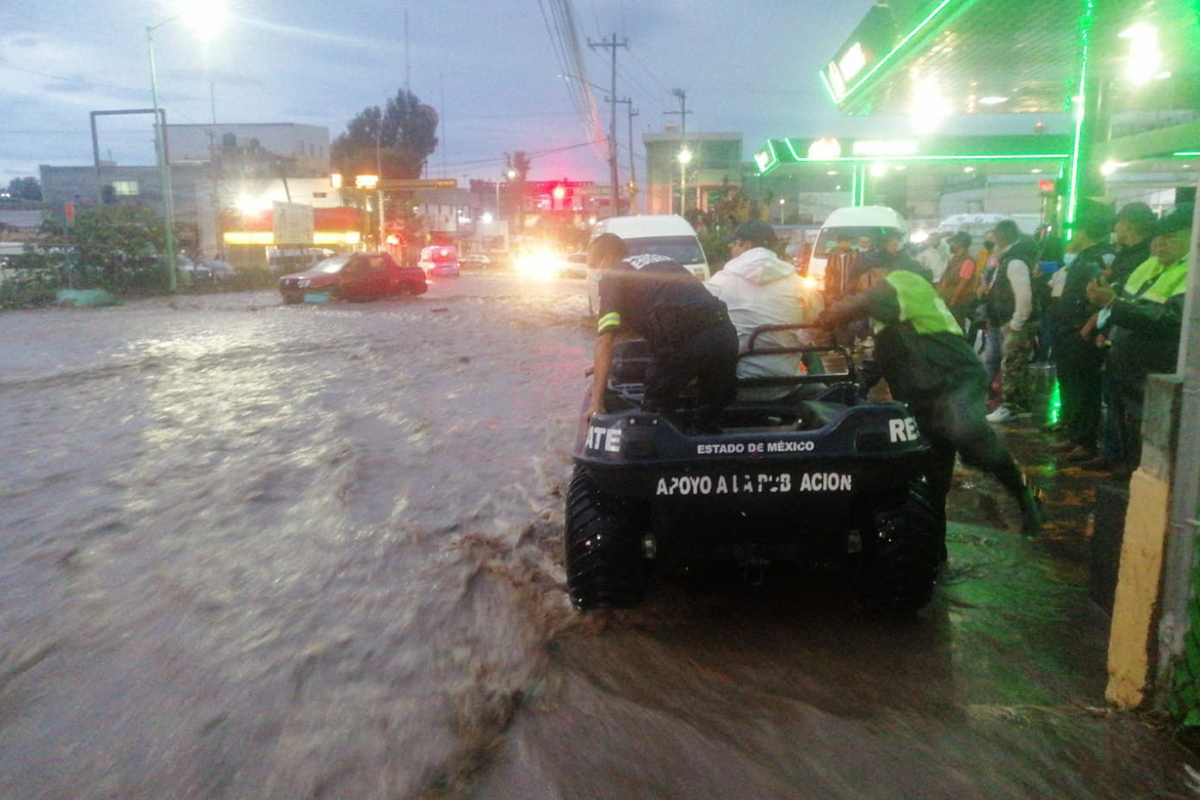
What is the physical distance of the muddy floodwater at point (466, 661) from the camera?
11.1 ft

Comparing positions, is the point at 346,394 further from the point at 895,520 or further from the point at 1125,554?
the point at 1125,554

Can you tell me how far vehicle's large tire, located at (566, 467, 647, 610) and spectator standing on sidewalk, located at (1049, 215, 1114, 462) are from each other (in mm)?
4498

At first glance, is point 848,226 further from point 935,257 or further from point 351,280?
point 351,280

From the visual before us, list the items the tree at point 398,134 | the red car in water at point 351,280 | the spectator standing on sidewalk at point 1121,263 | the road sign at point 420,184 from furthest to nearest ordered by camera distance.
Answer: the tree at point 398,134
the road sign at point 420,184
the red car in water at point 351,280
the spectator standing on sidewalk at point 1121,263

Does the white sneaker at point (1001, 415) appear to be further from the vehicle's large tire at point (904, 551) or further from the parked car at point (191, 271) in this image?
the parked car at point (191, 271)

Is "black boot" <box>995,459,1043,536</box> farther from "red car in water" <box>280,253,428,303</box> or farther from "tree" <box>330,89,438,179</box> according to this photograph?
"tree" <box>330,89,438,179</box>

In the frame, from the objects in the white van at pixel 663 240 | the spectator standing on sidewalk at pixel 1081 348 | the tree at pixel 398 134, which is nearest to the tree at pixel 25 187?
the tree at pixel 398 134

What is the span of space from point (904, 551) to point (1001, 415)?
533 cm

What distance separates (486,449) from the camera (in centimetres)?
912

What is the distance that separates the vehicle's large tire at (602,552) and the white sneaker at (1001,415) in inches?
222

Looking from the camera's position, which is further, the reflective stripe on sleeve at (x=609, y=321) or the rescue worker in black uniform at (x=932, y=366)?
the rescue worker in black uniform at (x=932, y=366)

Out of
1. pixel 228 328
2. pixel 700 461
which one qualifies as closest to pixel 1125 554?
pixel 700 461

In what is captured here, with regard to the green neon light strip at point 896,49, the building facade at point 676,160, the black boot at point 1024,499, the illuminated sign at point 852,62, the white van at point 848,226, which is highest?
the building facade at point 676,160

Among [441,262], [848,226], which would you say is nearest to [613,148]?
[441,262]
